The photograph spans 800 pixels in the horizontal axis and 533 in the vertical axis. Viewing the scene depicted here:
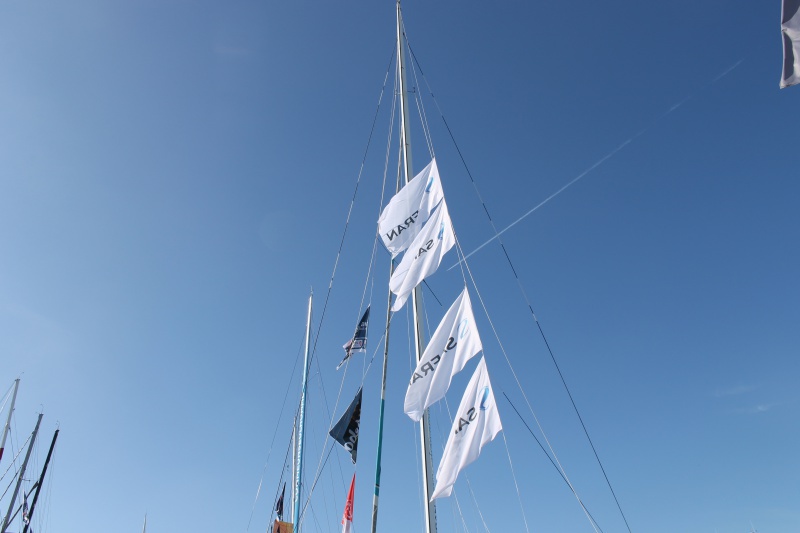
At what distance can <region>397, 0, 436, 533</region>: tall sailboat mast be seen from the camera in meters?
11.4

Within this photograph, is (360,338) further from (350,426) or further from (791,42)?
(791,42)

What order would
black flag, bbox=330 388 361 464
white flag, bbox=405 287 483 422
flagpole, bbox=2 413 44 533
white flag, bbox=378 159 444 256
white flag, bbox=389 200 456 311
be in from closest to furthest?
white flag, bbox=405 287 483 422, white flag, bbox=389 200 456 311, white flag, bbox=378 159 444 256, black flag, bbox=330 388 361 464, flagpole, bbox=2 413 44 533

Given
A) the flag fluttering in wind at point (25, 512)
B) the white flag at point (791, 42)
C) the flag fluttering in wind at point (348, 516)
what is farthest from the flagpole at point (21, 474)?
the white flag at point (791, 42)

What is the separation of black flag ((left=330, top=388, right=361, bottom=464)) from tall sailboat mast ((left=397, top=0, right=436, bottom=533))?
439cm

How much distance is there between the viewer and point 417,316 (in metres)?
13.3

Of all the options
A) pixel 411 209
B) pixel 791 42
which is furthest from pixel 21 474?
pixel 791 42

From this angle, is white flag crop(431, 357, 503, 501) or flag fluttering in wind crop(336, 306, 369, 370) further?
flag fluttering in wind crop(336, 306, 369, 370)

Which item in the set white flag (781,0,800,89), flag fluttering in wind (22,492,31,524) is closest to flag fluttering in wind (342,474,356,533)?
white flag (781,0,800,89)

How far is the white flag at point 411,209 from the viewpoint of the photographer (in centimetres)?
1462

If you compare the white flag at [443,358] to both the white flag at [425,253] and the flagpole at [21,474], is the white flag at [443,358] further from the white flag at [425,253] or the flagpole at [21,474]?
the flagpole at [21,474]

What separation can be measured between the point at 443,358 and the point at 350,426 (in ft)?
18.3

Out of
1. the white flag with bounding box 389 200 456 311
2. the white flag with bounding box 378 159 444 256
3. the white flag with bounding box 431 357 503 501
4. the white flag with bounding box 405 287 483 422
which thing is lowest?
the white flag with bounding box 431 357 503 501

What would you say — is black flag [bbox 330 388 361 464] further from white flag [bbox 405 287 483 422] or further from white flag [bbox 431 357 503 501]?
white flag [bbox 431 357 503 501]

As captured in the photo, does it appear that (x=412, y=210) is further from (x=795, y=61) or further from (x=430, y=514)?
(x=795, y=61)
